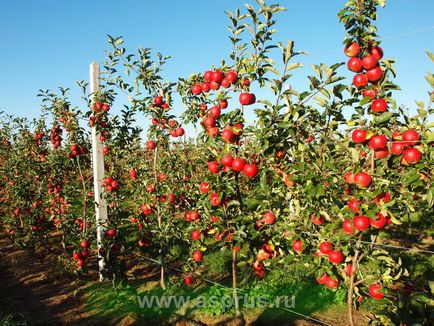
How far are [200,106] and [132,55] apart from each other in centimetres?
175

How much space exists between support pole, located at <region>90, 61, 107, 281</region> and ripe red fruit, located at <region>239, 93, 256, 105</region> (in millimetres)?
3401

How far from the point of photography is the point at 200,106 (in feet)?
13.0

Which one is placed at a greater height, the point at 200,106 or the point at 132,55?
the point at 132,55

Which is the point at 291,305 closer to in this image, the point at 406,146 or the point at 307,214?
the point at 307,214

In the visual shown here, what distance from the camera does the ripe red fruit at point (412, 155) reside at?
2414mm

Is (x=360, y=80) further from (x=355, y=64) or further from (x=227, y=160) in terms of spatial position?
(x=227, y=160)

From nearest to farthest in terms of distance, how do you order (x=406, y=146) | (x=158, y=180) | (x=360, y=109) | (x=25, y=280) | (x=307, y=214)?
(x=406, y=146)
(x=360, y=109)
(x=307, y=214)
(x=158, y=180)
(x=25, y=280)

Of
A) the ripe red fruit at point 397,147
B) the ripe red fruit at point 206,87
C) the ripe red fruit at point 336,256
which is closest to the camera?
the ripe red fruit at point 397,147

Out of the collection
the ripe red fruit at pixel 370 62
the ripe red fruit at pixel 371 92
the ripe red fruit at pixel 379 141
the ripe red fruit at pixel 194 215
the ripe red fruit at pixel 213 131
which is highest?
the ripe red fruit at pixel 370 62

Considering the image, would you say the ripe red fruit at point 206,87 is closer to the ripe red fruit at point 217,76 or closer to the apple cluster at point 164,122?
the ripe red fruit at point 217,76

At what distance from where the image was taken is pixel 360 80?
2.69 m

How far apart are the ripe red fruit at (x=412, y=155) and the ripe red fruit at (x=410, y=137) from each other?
2.1 inches

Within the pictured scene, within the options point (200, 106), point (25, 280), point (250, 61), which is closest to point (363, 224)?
point (250, 61)

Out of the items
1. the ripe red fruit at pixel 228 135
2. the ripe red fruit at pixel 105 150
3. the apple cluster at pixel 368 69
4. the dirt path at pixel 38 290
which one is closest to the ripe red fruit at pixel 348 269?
the apple cluster at pixel 368 69
